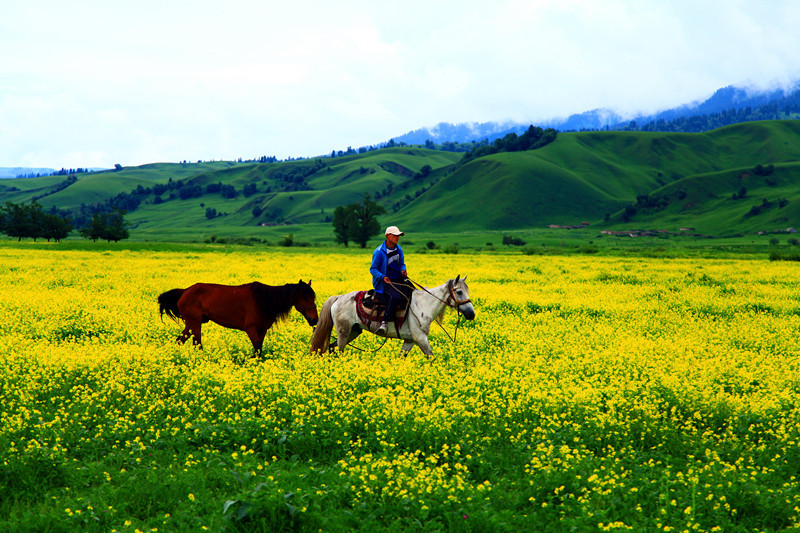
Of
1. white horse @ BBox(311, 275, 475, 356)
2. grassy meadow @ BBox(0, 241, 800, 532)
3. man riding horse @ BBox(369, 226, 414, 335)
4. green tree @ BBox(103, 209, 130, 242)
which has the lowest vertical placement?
grassy meadow @ BBox(0, 241, 800, 532)

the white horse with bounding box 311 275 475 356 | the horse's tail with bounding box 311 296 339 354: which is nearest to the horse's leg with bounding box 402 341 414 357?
the white horse with bounding box 311 275 475 356

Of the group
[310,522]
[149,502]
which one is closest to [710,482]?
[310,522]

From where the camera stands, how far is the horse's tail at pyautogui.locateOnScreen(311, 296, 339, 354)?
12.8 m

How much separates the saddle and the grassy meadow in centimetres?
95

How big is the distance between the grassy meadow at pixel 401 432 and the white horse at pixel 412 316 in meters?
0.54

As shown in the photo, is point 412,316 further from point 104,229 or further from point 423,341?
point 104,229

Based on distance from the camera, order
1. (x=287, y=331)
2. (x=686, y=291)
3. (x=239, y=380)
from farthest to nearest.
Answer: (x=686, y=291) → (x=287, y=331) → (x=239, y=380)

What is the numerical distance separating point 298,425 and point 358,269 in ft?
101

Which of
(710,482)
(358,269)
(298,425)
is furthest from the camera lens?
(358,269)

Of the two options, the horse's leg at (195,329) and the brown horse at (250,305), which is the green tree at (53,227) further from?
the brown horse at (250,305)

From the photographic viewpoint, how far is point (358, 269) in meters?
39.0

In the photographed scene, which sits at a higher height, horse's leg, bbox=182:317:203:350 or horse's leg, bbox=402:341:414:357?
horse's leg, bbox=182:317:203:350

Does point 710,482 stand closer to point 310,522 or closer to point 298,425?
point 310,522

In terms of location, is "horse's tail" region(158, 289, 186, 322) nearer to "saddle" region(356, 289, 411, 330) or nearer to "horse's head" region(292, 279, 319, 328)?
"horse's head" region(292, 279, 319, 328)
